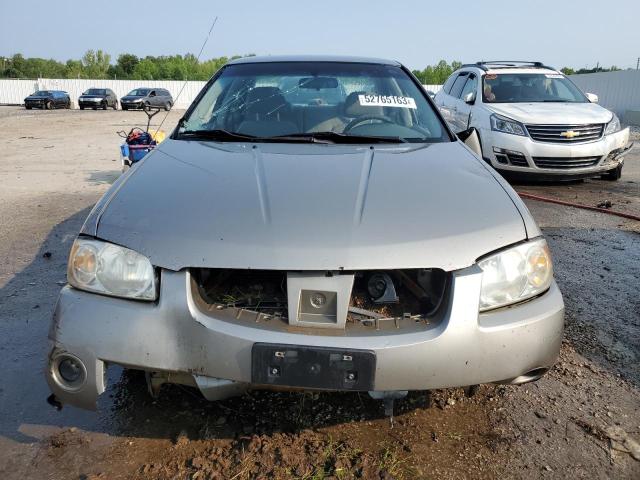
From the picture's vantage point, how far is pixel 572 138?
693 centimetres

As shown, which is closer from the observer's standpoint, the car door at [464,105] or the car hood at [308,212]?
the car hood at [308,212]

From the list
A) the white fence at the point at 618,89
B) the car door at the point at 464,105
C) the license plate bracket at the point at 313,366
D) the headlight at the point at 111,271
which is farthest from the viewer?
the white fence at the point at 618,89

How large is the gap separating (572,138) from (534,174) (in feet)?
2.10

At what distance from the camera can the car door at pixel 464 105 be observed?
26.5 ft

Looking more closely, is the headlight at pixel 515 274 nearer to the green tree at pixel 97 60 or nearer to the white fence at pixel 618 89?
the white fence at pixel 618 89

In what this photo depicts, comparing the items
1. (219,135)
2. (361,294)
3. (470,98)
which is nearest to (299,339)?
(361,294)

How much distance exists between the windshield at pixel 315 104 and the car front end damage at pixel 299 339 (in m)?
1.24

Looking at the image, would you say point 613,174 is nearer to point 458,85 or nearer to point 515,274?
point 458,85

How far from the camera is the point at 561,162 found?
6.98 m

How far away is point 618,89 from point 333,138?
76.1ft

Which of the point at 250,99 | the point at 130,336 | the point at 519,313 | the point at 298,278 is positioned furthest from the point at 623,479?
the point at 250,99

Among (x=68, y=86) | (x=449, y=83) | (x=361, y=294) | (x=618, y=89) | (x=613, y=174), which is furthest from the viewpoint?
(x=68, y=86)

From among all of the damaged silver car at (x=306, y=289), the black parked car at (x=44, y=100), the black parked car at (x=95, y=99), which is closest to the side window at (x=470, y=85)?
the damaged silver car at (x=306, y=289)

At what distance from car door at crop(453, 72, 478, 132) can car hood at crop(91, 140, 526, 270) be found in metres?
6.03
